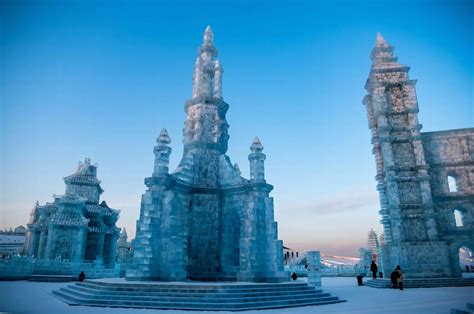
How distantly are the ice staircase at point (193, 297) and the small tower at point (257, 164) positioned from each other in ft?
20.1

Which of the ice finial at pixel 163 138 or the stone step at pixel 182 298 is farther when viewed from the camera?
the ice finial at pixel 163 138

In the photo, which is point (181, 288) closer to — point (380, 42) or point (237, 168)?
point (237, 168)

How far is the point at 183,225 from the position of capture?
17172mm

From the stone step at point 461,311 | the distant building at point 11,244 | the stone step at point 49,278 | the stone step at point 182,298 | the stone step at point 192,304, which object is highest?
the distant building at point 11,244

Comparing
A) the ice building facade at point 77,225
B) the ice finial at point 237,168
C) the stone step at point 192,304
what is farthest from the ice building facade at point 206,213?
the ice building facade at point 77,225

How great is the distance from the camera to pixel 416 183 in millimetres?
25828

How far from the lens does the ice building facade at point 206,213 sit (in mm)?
15023

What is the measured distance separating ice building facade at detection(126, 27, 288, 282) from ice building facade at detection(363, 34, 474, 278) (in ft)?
46.9

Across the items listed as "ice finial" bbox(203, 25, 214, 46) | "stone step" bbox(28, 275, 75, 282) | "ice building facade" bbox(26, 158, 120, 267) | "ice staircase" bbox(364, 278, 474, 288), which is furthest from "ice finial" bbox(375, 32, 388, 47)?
"stone step" bbox(28, 275, 75, 282)

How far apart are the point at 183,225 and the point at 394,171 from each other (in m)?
19.7

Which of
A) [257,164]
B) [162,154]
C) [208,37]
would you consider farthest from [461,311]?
[208,37]

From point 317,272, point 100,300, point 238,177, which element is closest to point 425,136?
point 317,272

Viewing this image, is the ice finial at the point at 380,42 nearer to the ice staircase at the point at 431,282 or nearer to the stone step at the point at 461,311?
the ice staircase at the point at 431,282

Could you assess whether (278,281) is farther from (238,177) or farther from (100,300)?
(100,300)
